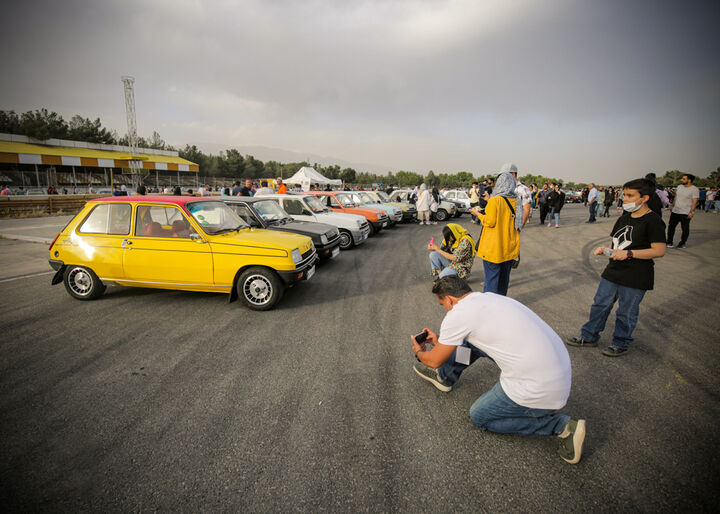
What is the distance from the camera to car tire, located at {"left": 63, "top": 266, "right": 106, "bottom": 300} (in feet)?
16.5

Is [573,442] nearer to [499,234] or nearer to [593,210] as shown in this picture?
[499,234]

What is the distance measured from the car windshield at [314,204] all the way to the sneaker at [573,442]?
340 inches

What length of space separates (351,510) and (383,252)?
7670mm

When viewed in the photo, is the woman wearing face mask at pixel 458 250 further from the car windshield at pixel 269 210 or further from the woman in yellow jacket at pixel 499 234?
the car windshield at pixel 269 210

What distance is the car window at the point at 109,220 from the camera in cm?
491

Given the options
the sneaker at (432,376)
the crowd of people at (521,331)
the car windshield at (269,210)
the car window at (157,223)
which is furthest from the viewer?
the car windshield at (269,210)

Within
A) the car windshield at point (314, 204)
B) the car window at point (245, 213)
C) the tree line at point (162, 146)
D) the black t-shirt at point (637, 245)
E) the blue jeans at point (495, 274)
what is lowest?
the blue jeans at point (495, 274)

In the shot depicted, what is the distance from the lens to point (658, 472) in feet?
6.98

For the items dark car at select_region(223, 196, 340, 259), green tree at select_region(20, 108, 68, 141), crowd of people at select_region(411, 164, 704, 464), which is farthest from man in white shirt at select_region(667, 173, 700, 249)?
green tree at select_region(20, 108, 68, 141)

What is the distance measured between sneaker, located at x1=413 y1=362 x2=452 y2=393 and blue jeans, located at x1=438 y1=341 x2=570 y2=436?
473 mm

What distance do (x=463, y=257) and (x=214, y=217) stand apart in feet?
13.9

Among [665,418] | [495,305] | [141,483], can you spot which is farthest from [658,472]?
[141,483]

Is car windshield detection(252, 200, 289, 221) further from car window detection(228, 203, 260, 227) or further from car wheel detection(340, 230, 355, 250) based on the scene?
car wheel detection(340, 230, 355, 250)

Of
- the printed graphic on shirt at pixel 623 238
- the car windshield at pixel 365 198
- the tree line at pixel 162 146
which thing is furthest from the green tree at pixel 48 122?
the printed graphic on shirt at pixel 623 238
